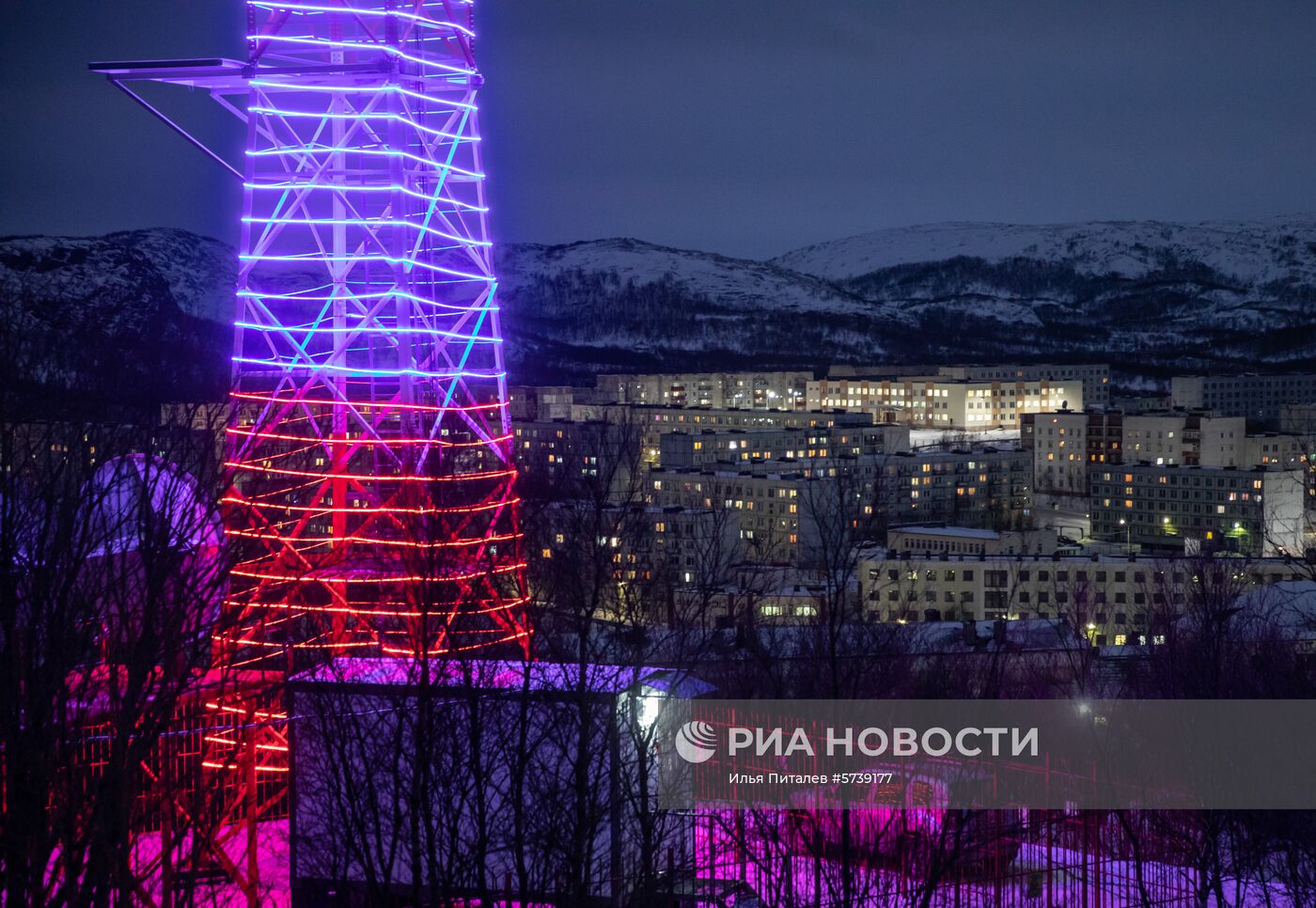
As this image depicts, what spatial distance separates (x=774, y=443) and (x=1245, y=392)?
25.8 m

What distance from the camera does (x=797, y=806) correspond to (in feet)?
Result: 15.8

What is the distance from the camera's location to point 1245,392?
56531mm

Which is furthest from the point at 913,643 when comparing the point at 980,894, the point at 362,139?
the point at 980,894

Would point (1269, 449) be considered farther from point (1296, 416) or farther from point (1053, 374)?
point (1053, 374)

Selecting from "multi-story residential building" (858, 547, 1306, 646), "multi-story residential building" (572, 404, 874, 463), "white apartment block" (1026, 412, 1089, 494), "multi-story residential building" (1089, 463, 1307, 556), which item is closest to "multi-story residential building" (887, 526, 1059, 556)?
"multi-story residential building" (858, 547, 1306, 646)

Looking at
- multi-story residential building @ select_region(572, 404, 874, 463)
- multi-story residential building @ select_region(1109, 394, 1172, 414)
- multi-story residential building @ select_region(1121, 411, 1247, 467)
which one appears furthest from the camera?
multi-story residential building @ select_region(1109, 394, 1172, 414)

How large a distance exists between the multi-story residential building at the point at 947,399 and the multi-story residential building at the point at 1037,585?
1207 inches

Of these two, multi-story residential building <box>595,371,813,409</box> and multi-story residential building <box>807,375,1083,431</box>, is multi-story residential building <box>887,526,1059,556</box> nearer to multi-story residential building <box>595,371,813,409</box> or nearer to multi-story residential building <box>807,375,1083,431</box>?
multi-story residential building <box>807,375,1083,431</box>

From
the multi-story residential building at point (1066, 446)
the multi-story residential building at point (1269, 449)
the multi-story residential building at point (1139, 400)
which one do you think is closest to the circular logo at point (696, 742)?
the multi-story residential building at point (1269, 449)

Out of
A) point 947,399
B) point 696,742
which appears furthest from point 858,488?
point 947,399

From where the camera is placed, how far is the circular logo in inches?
198

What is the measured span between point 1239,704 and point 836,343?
79142 mm

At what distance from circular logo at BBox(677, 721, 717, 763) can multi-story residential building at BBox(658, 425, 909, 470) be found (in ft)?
102

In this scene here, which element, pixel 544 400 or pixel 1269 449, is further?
pixel 544 400
